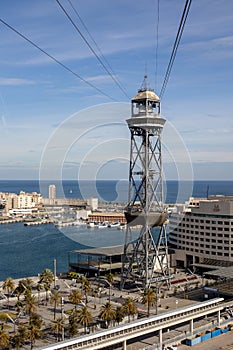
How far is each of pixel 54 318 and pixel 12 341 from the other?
3963 mm

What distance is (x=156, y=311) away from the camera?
22141 millimetres

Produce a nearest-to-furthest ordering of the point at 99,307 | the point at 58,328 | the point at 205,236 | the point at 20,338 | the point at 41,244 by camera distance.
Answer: the point at 20,338
the point at 58,328
the point at 99,307
the point at 205,236
the point at 41,244

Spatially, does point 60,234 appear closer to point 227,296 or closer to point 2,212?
point 2,212

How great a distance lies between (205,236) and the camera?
35156 millimetres

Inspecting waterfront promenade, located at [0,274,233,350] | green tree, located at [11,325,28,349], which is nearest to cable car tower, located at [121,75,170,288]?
waterfront promenade, located at [0,274,233,350]

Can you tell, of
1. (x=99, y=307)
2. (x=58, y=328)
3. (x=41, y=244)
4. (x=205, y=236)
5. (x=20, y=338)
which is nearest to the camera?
(x=20, y=338)

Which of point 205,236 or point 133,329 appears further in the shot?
point 205,236

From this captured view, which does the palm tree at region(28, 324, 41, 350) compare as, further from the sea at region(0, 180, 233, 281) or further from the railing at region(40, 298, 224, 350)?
the sea at region(0, 180, 233, 281)

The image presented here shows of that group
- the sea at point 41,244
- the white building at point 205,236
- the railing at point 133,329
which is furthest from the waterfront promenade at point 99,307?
the sea at point 41,244

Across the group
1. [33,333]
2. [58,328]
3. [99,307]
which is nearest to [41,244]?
[99,307]

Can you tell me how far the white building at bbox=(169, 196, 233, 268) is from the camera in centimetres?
3403

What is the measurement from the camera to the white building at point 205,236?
1340 inches

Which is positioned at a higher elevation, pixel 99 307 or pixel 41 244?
pixel 41 244

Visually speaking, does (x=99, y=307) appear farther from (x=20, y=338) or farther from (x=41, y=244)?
(x=41, y=244)
